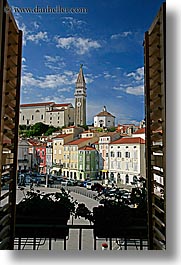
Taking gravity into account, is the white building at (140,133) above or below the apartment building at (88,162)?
above

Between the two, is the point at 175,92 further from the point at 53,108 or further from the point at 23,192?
the point at 23,192

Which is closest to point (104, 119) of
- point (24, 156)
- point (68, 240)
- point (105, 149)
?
point (105, 149)

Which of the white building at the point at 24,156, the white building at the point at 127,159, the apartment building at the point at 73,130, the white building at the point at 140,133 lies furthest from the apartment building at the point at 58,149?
the white building at the point at 140,133

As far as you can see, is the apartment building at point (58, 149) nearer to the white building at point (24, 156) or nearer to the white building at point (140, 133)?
the white building at point (24, 156)

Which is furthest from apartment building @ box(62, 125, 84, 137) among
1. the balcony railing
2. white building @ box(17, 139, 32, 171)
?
the balcony railing

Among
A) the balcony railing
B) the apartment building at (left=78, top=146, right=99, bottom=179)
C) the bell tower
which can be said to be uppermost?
Result: the bell tower

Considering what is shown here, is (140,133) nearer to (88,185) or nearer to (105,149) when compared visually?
(105,149)

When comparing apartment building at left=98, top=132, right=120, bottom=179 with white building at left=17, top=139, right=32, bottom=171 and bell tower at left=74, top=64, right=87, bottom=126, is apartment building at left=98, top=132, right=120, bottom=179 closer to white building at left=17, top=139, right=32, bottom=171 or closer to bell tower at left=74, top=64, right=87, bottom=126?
bell tower at left=74, top=64, right=87, bottom=126
